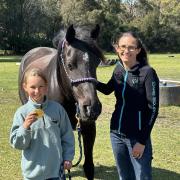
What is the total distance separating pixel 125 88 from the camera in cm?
380

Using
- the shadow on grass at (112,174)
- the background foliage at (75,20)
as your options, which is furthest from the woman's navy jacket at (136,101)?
the background foliage at (75,20)

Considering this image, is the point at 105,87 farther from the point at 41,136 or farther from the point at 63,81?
the point at 41,136

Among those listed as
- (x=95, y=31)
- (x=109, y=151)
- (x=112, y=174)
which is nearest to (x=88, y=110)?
(x=95, y=31)

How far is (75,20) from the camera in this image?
57.9m

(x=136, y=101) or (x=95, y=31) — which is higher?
(x=95, y=31)

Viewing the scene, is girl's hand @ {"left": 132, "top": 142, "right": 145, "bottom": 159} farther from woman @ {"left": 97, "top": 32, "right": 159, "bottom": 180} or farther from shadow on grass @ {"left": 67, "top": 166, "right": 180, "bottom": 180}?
shadow on grass @ {"left": 67, "top": 166, "right": 180, "bottom": 180}

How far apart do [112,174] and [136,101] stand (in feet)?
8.64

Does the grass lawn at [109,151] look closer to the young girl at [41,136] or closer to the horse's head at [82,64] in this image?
the horse's head at [82,64]

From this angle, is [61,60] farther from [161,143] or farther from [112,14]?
[112,14]

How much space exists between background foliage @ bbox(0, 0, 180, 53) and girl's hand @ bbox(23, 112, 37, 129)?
150 feet

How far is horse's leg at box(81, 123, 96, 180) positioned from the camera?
5.32 m

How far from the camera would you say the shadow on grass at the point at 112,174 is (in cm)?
598

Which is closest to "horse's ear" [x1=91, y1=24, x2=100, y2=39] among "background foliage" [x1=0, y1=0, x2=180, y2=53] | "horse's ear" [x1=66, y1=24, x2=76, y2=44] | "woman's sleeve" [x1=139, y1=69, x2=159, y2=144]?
"horse's ear" [x1=66, y1=24, x2=76, y2=44]

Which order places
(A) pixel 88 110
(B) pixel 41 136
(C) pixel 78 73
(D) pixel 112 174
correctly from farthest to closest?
(D) pixel 112 174 < (C) pixel 78 73 < (A) pixel 88 110 < (B) pixel 41 136
